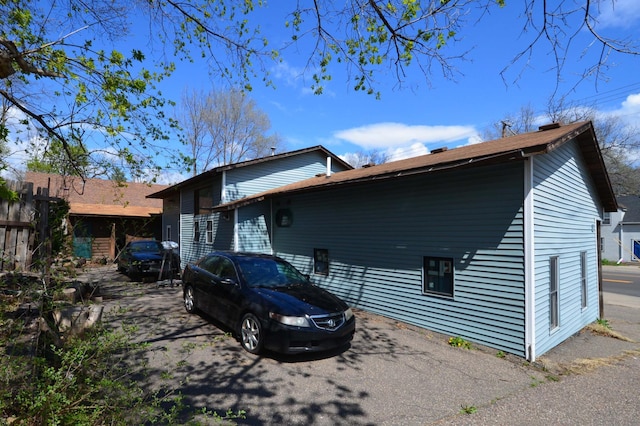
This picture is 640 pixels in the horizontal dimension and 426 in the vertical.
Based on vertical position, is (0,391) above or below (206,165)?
below

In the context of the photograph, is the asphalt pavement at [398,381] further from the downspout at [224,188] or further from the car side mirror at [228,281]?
the downspout at [224,188]

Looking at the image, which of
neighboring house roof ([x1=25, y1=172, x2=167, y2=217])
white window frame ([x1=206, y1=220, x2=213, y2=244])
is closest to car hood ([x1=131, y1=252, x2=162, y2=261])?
white window frame ([x1=206, y1=220, x2=213, y2=244])

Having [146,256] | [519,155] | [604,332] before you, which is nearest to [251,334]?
[519,155]

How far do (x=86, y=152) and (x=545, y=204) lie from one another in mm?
8695

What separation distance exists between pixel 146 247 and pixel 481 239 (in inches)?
552

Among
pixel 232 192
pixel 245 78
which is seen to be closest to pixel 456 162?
pixel 245 78

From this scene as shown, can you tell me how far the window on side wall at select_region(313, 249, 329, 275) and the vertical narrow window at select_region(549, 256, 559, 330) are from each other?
5.32 meters

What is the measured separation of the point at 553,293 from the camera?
679cm

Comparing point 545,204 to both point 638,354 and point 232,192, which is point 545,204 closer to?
point 638,354

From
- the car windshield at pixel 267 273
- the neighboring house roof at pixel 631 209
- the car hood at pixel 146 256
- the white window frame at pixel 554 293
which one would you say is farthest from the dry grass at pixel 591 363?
the neighboring house roof at pixel 631 209

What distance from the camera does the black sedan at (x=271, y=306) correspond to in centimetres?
532

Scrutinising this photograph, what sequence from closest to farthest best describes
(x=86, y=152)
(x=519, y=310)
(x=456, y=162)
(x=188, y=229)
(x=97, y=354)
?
1. (x=97, y=354)
2. (x=519, y=310)
3. (x=456, y=162)
4. (x=86, y=152)
5. (x=188, y=229)

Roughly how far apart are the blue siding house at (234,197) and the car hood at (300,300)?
6.11 meters

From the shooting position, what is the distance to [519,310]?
5871 millimetres
